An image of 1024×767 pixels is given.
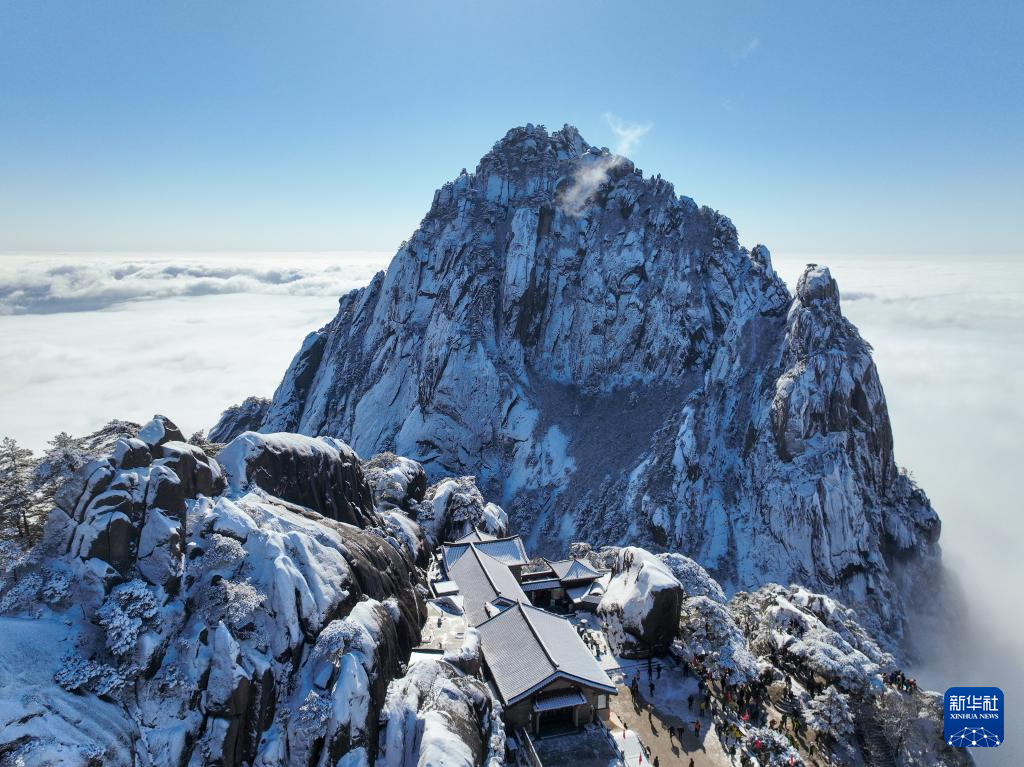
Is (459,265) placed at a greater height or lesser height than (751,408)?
greater

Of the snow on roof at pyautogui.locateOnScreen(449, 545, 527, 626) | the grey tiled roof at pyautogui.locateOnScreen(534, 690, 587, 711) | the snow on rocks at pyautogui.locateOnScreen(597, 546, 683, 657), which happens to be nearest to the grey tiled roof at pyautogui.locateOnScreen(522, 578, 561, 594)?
the snow on roof at pyautogui.locateOnScreen(449, 545, 527, 626)

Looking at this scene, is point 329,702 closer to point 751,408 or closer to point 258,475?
point 258,475

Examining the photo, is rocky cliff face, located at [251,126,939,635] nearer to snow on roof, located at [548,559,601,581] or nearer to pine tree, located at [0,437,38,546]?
snow on roof, located at [548,559,601,581]

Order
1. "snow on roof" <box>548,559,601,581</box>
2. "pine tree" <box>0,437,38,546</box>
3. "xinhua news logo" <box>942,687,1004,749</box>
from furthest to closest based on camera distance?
1. "snow on roof" <box>548,559,601,581</box>
2. "xinhua news logo" <box>942,687,1004,749</box>
3. "pine tree" <box>0,437,38,546</box>

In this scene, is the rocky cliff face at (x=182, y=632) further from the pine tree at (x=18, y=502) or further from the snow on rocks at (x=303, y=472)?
the snow on rocks at (x=303, y=472)

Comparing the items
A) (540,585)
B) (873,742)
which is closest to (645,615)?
(540,585)

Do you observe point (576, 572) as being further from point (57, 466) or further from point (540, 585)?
point (57, 466)

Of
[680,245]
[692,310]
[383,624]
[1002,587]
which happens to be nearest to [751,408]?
[692,310]
